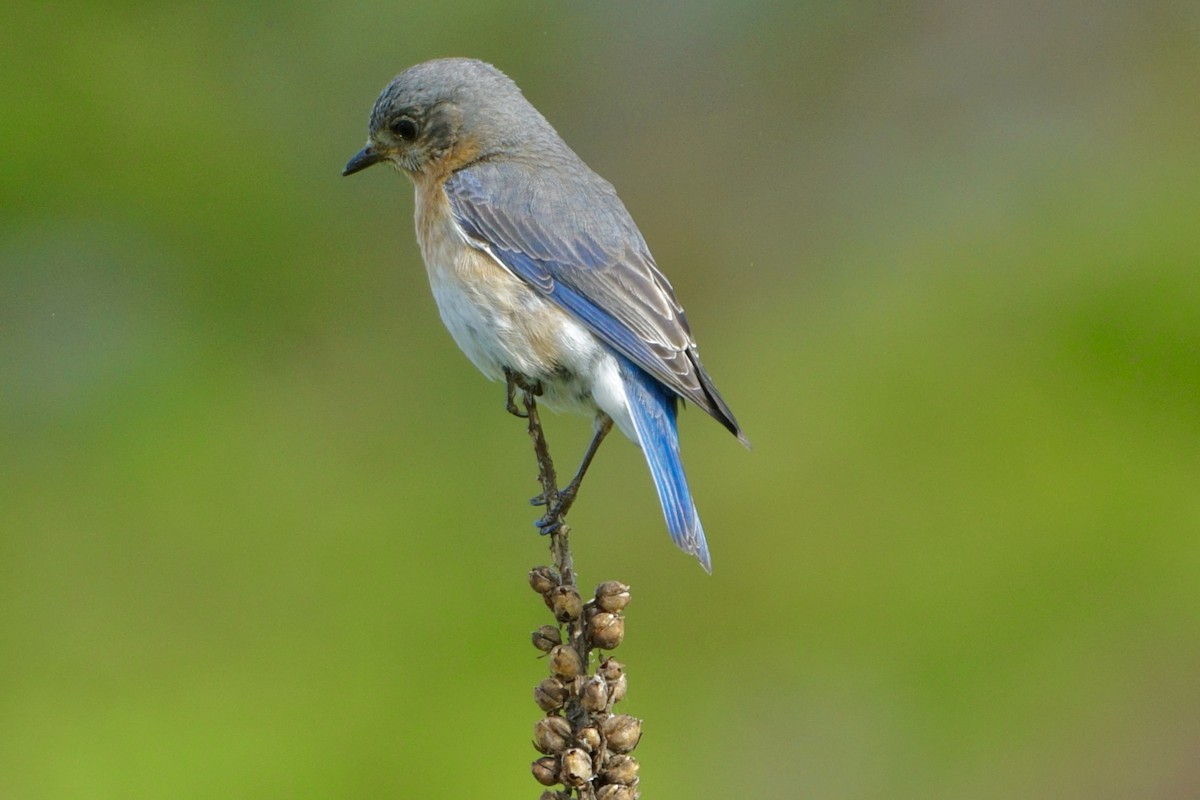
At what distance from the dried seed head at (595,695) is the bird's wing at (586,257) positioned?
1.28 meters

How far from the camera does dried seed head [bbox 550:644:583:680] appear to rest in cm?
231

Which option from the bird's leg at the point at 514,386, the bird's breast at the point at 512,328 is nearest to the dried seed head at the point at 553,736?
the bird's leg at the point at 514,386

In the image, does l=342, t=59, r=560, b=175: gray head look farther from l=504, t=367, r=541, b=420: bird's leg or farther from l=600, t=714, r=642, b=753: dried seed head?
l=600, t=714, r=642, b=753: dried seed head

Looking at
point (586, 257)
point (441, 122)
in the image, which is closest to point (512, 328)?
point (586, 257)

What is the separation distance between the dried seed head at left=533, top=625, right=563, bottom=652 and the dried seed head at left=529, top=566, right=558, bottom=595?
0.09m

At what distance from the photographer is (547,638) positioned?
2.39 m

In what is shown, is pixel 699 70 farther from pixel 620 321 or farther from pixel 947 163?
pixel 620 321

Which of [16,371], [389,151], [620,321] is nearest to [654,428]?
[620,321]

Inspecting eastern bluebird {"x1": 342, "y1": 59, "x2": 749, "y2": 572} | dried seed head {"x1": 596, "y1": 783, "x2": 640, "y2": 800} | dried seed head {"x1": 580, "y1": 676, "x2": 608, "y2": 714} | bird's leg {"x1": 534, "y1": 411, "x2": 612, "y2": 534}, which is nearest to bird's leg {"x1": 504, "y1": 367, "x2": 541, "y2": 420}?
A: eastern bluebird {"x1": 342, "y1": 59, "x2": 749, "y2": 572}

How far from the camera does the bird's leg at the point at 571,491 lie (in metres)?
2.61

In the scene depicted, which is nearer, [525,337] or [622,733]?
[622,733]

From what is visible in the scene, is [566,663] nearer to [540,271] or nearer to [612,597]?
[612,597]

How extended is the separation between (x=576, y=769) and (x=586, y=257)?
1.86 metres

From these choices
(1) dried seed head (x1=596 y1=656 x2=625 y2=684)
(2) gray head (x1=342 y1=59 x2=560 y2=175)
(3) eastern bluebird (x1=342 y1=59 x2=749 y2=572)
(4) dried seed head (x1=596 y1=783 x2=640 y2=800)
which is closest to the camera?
(4) dried seed head (x1=596 y1=783 x2=640 y2=800)
